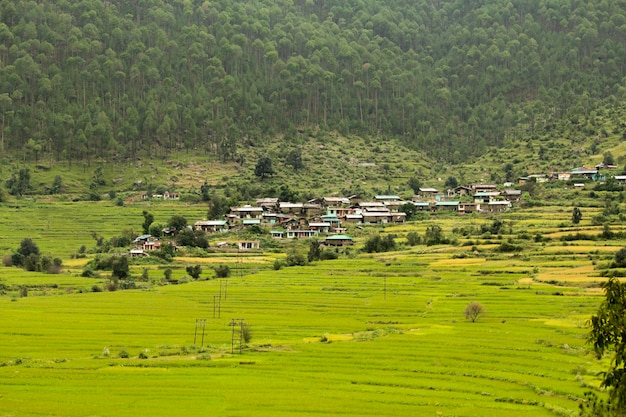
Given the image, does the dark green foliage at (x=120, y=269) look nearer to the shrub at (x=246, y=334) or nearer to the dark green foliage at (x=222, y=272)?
the dark green foliage at (x=222, y=272)

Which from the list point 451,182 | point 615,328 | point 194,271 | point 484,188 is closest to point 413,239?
point 194,271

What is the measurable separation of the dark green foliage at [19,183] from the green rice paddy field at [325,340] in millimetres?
39379

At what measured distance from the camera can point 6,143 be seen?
13500 centimetres

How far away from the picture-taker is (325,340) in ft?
151

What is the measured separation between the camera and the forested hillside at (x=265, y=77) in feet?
467

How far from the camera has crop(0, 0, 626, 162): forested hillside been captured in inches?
5605

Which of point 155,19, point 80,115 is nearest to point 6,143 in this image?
point 80,115

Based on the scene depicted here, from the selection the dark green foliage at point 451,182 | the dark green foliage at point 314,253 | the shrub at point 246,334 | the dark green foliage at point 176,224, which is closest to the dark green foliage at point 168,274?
the dark green foliage at point 314,253

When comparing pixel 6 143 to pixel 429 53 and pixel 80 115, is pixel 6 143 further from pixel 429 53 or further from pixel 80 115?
pixel 429 53

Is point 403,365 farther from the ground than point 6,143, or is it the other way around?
point 6,143

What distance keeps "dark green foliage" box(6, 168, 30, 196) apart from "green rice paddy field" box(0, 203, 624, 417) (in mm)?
39379

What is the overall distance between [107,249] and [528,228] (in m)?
45.4

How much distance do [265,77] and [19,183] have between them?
63.6m

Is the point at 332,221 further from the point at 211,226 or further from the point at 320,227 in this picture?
the point at 211,226
